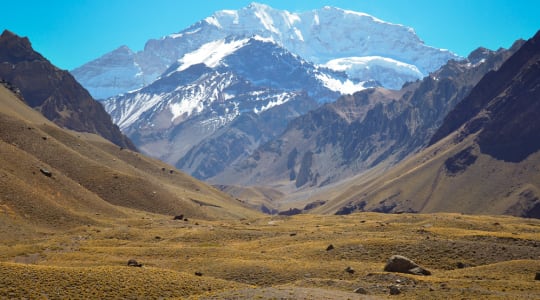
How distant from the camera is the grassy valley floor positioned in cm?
5012

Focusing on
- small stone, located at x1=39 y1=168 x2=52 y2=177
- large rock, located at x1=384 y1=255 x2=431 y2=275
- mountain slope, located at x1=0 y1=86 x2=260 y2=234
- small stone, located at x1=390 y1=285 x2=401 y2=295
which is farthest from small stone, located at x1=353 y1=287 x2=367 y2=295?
small stone, located at x1=39 y1=168 x2=52 y2=177

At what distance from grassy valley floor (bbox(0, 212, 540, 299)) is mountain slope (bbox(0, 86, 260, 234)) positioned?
7.41 m

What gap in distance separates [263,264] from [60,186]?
235ft

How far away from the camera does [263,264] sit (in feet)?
210

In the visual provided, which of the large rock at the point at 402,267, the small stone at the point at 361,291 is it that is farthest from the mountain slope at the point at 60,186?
the small stone at the point at 361,291

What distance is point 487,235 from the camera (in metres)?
78.2

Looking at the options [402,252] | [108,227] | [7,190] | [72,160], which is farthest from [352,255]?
[72,160]

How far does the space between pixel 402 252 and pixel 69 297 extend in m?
38.7

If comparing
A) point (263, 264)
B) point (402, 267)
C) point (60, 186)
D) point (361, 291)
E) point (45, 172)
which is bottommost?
point (361, 291)

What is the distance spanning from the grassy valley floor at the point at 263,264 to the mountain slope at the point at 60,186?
7407mm

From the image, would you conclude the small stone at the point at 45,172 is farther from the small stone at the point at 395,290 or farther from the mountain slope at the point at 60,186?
the small stone at the point at 395,290

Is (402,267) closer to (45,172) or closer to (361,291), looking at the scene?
(361,291)

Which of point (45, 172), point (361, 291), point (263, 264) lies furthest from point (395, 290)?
point (45, 172)

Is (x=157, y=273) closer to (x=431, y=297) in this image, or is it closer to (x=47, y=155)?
(x=431, y=297)
